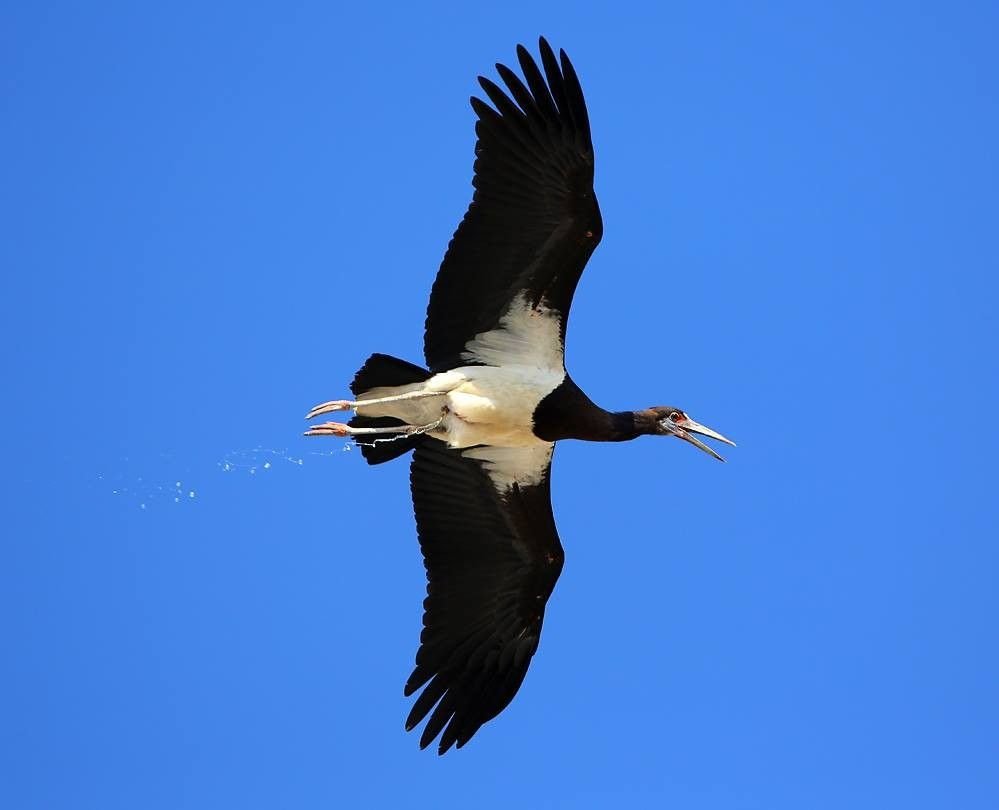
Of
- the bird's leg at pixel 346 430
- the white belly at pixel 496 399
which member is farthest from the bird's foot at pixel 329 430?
the white belly at pixel 496 399

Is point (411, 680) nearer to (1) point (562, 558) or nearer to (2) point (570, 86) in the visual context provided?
(1) point (562, 558)

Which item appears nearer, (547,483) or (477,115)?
(477,115)

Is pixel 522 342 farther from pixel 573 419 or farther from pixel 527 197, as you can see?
pixel 527 197

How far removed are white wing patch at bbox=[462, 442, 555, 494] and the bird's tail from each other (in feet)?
2.48

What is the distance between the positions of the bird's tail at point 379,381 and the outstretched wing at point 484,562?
0.47 meters

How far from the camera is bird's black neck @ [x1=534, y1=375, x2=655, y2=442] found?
1320 centimetres

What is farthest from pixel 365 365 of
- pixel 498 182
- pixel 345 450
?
pixel 498 182

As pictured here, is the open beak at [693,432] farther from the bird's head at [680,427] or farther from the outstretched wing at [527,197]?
the outstretched wing at [527,197]

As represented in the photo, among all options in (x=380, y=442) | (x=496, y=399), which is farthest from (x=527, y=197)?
(x=380, y=442)

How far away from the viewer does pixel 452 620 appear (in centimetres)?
1359

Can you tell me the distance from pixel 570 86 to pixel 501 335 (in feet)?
6.04

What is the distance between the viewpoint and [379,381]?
504 inches

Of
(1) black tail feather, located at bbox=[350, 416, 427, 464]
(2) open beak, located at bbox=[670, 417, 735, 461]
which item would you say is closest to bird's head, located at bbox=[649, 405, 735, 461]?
(2) open beak, located at bbox=[670, 417, 735, 461]

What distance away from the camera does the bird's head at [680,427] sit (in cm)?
1397
